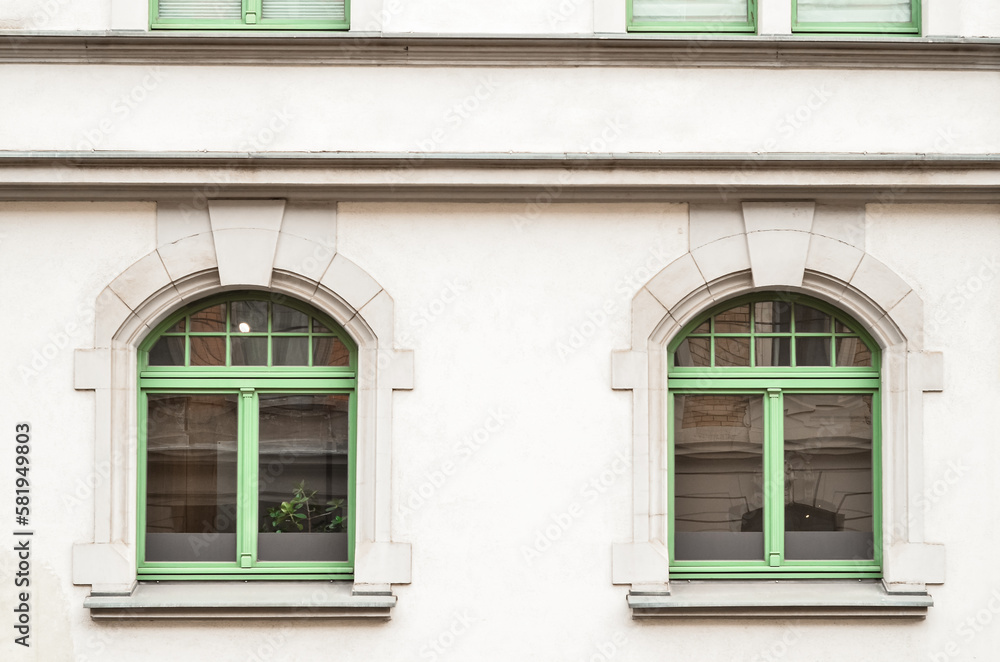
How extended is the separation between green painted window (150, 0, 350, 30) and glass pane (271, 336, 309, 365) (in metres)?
2.41

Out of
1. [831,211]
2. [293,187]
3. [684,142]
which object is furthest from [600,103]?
[293,187]

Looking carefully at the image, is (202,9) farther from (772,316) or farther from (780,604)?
(780,604)

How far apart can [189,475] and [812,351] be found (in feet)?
16.3

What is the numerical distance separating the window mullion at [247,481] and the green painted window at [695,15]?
4.20 meters

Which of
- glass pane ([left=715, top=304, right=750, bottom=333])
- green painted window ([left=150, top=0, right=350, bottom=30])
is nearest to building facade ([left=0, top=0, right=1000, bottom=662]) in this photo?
green painted window ([left=150, top=0, right=350, bottom=30])

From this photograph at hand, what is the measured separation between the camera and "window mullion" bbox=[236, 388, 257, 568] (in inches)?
286

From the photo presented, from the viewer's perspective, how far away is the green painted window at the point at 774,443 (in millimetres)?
7348

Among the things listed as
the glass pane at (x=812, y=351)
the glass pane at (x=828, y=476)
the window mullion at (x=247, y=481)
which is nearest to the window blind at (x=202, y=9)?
the window mullion at (x=247, y=481)

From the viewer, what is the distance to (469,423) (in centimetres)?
709

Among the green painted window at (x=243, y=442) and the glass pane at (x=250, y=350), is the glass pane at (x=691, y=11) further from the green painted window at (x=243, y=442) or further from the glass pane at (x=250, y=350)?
the glass pane at (x=250, y=350)

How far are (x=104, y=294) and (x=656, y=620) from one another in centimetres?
480

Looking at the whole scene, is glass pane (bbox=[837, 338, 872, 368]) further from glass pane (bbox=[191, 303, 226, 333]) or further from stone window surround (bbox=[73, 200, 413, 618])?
glass pane (bbox=[191, 303, 226, 333])

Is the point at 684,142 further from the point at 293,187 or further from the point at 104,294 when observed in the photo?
the point at 104,294

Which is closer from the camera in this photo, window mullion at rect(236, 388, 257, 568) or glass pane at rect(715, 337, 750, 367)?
window mullion at rect(236, 388, 257, 568)
